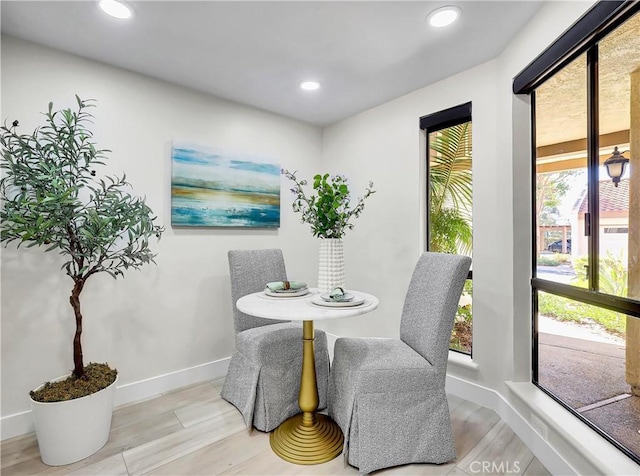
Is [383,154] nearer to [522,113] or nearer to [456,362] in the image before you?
[522,113]

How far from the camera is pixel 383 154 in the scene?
2994mm

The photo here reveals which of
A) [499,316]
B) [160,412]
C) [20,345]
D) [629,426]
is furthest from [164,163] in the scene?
[629,426]

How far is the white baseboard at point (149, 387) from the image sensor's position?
76.3 inches

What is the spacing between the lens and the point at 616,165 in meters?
1.48

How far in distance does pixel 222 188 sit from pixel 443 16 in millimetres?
1978

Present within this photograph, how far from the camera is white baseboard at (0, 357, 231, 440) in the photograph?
1938mm

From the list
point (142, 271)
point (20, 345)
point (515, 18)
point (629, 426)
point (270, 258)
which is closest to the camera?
point (629, 426)

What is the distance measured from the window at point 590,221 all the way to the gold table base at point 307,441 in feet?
4.24

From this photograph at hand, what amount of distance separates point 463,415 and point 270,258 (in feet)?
5.85

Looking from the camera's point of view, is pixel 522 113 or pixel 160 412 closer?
pixel 522 113

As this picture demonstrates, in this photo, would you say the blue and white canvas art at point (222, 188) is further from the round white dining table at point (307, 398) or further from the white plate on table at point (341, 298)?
the white plate on table at point (341, 298)

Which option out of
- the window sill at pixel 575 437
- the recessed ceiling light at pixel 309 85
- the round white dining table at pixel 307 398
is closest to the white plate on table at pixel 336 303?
the round white dining table at pixel 307 398

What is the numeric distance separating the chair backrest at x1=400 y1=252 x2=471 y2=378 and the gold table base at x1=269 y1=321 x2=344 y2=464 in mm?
631

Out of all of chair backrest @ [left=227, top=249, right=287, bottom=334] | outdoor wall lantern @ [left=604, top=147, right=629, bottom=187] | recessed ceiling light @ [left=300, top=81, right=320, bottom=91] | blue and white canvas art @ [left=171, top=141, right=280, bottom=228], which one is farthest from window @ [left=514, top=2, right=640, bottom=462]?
blue and white canvas art @ [left=171, top=141, right=280, bottom=228]
